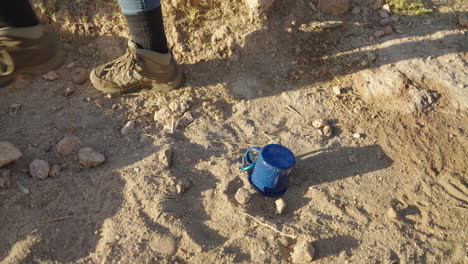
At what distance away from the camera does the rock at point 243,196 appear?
2.19 m

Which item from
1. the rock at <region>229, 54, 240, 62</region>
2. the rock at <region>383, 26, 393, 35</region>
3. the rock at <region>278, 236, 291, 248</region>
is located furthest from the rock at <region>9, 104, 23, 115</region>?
the rock at <region>383, 26, 393, 35</region>

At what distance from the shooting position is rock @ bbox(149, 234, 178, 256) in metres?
1.98

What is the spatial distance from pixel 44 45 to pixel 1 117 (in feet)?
2.12

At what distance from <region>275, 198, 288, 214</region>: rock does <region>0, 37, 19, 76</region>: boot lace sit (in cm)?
209

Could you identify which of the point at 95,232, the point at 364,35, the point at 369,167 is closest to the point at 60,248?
the point at 95,232

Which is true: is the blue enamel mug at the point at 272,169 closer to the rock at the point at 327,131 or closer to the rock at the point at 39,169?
the rock at the point at 327,131

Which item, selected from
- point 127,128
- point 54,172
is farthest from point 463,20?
point 54,172

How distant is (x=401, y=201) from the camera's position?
226cm

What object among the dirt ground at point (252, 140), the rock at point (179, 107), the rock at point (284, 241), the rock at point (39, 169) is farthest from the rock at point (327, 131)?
the rock at point (39, 169)

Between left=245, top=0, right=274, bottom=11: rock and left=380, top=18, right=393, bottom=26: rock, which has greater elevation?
left=245, top=0, right=274, bottom=11: rock

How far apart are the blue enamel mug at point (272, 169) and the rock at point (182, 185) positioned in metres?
0.40

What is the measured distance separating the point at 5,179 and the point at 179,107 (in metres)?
1.24

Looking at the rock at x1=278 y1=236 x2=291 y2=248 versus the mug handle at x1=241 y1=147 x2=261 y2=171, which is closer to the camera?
the rock at x1=278 y1=236 x2=291 y2=248

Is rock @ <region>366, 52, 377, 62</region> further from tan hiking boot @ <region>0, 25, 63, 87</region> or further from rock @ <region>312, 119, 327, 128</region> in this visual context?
tan hiking boot @ <region>0, 25, 63, 87</region>
